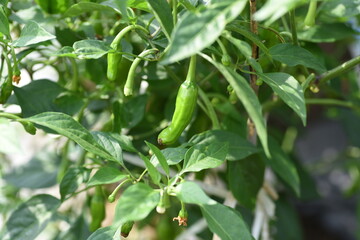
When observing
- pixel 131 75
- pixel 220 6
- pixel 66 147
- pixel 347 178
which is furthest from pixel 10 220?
pixel 347 178

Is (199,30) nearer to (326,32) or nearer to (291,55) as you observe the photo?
(291,55)

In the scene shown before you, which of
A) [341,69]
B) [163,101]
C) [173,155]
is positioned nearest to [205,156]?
[173,155]

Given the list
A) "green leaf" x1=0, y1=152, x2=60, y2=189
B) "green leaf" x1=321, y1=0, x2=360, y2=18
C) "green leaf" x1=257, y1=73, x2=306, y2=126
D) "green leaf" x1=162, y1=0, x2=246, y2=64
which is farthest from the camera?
"green leaf" x1=0, y1=152, x2=60, y2=189

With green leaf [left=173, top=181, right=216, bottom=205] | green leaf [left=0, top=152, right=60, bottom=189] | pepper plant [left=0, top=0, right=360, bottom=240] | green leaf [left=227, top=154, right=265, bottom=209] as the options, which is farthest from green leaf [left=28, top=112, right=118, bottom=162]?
green leaf [left=0, top=152, right=60, bottom=189]

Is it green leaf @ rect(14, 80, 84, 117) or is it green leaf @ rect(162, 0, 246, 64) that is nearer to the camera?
green leaf @ rect(162, 0, 246, 64)

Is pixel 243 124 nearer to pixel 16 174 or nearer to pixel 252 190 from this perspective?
pixel 252 190

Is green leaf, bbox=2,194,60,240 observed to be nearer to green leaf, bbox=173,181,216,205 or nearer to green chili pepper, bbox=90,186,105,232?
green chili pepper, bbox=90,186,105,232
